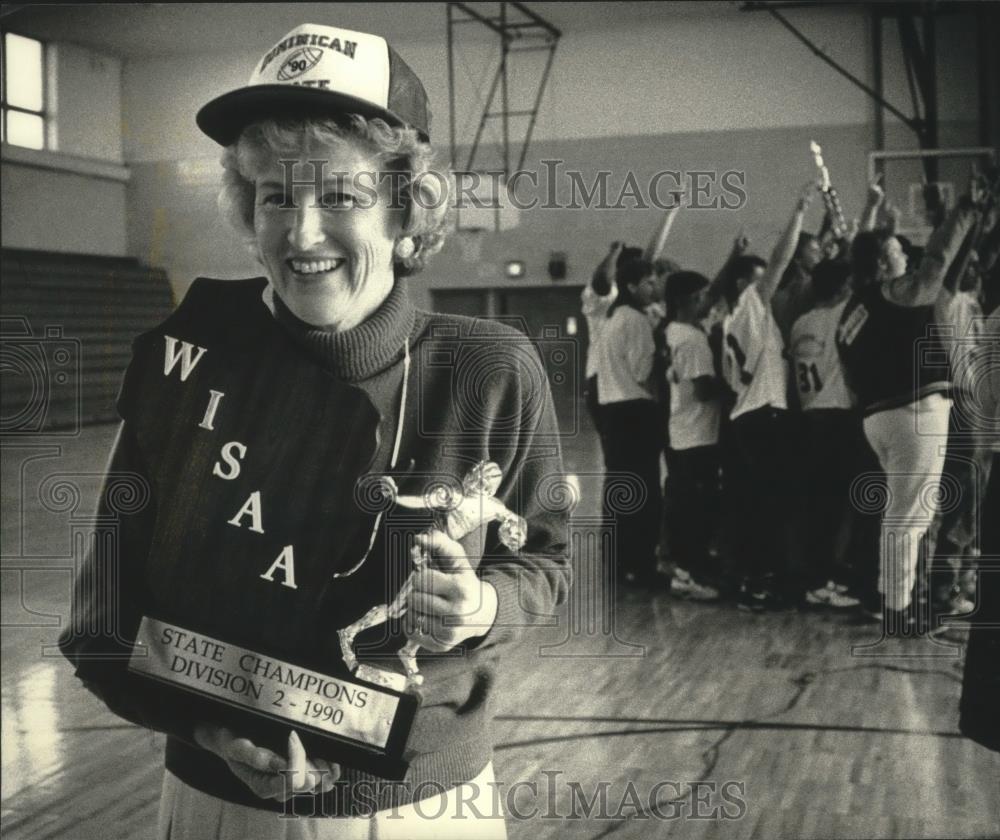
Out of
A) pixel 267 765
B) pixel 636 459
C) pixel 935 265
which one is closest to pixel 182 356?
pixel 267 765

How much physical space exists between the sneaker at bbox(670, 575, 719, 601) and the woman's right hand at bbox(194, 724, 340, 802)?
3634mm

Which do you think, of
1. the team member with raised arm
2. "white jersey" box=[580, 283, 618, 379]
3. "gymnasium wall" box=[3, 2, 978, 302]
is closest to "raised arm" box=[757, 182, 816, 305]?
the team member with raised arm

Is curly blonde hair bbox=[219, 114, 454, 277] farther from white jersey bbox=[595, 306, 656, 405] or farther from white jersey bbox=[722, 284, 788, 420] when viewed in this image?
white jersey bbox=[595, 306, 656, 405]

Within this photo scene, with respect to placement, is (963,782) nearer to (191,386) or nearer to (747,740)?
(747,740)

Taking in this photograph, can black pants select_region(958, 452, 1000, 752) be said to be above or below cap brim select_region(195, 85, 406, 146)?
below

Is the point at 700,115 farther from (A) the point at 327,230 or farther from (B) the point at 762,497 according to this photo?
(A) the point at 327,230

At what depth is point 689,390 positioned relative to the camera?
171 inches

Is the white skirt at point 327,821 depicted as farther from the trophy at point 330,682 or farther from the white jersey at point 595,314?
the white jersey at point 595,314

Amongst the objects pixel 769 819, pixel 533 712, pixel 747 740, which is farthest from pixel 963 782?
pixel 533 712

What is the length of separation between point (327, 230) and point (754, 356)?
3.38 m

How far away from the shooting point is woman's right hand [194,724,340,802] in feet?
3.10

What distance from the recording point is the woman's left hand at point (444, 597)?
3.02 feet

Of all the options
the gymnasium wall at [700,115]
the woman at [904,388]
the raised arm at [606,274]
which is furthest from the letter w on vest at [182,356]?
the raised arm at [606,274]

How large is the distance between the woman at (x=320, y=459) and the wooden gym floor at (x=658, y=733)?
29cm
